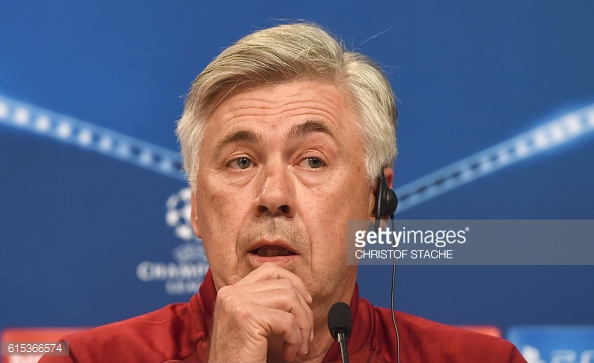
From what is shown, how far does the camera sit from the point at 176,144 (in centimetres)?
227

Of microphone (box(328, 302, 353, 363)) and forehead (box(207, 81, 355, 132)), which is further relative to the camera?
forehead (box(207, 81, 355, 132))

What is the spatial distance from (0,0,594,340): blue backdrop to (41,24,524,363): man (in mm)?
308

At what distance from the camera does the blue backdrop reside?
222cm

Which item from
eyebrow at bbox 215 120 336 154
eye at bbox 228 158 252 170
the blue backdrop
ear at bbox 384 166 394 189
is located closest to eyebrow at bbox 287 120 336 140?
eyebrow at bbox 215 120 336 154

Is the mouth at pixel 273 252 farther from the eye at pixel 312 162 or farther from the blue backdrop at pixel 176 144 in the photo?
the blue backdrop at pixel 176 144

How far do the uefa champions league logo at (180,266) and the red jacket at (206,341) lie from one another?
0.82 ft

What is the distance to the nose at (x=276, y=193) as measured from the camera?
1640 mm

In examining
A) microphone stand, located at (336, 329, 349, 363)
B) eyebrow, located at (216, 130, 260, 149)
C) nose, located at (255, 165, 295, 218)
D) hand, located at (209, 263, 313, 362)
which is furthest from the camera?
eyebrow, located at (216, 130, 260, 149)

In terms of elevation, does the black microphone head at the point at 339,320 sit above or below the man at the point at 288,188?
below

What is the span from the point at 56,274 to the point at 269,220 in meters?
0.92

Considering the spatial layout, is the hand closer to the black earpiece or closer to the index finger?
the index finger

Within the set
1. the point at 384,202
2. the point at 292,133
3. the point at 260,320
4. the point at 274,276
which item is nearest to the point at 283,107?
the point at 292,133

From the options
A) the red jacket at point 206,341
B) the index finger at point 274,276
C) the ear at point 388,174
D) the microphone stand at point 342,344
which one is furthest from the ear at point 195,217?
the microphone stand at point 342,344

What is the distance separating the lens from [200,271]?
87.7 inches
